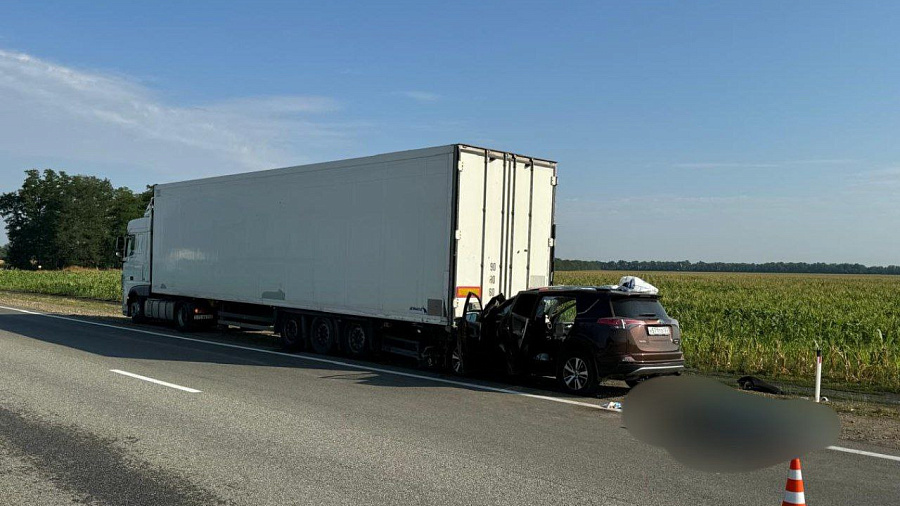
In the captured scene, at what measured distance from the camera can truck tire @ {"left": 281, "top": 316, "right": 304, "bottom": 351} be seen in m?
15.4

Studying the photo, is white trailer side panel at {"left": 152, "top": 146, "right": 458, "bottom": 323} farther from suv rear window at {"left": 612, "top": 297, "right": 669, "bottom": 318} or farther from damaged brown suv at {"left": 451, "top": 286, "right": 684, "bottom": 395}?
suv rear window at {"left": 612, "top": 297, "right": 669, "bottom": 318}

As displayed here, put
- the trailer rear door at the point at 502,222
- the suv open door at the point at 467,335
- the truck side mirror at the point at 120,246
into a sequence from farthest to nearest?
1. the truck side mirror at the point at 120,246
2. the trailer rear door at the point at 502,222
3. the suv open door at the point at 467,335

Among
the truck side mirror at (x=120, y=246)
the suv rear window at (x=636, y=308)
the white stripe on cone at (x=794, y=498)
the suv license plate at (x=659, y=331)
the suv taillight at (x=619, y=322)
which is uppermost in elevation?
the truck side mirror at (x=120, y=246)

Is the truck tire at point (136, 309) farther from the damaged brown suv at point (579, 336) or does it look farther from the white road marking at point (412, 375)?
the damaged brown suv at point (579, 336)

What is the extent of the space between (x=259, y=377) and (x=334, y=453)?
199 inches

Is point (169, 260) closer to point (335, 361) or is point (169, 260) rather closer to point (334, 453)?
point (335, 361)

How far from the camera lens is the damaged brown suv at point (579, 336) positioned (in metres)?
9.94

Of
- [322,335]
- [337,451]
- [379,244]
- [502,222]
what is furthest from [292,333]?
[337,451]

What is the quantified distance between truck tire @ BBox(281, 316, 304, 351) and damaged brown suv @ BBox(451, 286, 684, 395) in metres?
4.98

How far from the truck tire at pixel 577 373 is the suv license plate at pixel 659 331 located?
905 millimetres

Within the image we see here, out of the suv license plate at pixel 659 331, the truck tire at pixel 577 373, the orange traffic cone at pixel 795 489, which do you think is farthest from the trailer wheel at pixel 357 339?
the orange traffic cone at pixel 795 489

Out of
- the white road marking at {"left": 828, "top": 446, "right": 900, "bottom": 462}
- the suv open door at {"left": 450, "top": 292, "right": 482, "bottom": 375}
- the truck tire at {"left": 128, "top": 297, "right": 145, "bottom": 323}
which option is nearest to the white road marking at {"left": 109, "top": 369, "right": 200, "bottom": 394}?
the suv open door at {"left": 450, "top": 292, "right": 482, "bottom": 375}

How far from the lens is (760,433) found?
791 centimetres

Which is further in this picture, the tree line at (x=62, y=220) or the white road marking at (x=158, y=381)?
the tree line at (x=62, y=220)
